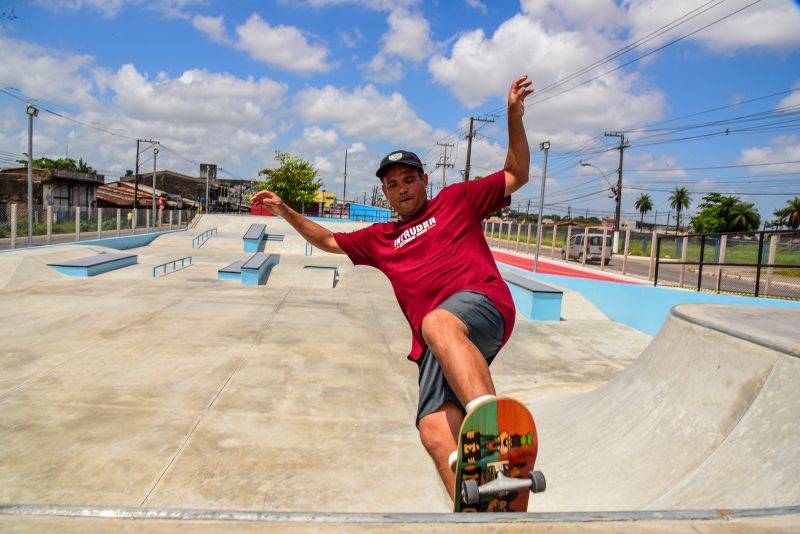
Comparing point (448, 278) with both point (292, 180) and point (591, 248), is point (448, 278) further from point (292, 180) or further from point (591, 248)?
point (292, 180)

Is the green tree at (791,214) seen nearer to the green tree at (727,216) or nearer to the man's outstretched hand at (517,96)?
the green tree at (727,216)

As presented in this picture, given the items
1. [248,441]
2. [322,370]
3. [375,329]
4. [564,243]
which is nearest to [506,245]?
[564,243]

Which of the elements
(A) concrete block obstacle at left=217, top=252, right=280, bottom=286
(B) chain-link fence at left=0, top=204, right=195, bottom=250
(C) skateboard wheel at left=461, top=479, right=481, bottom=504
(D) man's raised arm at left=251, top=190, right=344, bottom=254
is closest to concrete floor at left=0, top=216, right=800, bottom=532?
(C) skateboard wheel at left=461, top=479, right=481, bottom=504

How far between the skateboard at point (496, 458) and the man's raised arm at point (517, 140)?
3.85 ft

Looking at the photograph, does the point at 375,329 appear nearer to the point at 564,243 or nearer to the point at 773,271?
the point at 773,271

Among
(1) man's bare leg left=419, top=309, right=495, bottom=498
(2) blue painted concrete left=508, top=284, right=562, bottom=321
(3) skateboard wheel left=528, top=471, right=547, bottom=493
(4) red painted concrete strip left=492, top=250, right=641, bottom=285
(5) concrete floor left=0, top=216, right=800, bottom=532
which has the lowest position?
(5) concrete floor left=0, top=216, right=800, bottom=532

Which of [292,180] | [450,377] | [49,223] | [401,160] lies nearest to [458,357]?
[450,377]

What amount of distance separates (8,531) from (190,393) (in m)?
3.99

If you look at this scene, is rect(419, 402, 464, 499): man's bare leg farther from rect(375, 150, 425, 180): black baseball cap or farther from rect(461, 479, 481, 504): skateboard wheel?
rect(375, 150, 425, 180): black baseball cap

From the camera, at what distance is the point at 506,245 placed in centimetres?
3569

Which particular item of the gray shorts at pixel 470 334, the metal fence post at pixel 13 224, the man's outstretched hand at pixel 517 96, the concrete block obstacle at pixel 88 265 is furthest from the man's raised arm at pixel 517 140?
the metal fence post at pixel 13 224

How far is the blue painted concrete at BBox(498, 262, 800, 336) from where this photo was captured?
9.84 m

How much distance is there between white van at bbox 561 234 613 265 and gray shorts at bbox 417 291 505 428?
925 inches

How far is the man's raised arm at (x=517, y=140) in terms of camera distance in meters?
2.51
